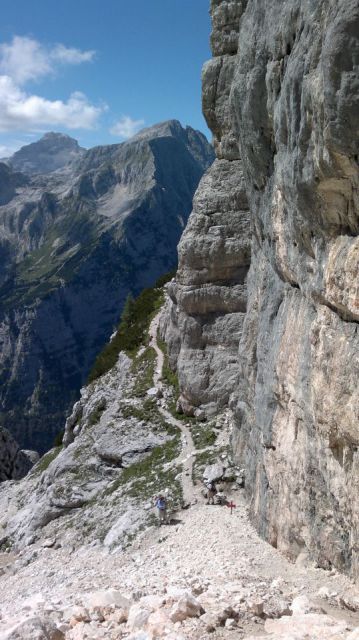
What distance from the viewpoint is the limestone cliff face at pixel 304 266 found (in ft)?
47.6

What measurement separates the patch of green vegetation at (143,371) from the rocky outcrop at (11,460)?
2643cm

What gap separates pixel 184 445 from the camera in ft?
119

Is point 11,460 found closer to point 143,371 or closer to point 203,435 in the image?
point 143,371

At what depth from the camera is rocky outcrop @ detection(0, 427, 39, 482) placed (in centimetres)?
6565

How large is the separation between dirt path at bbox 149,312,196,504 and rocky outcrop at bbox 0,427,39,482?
27486 mm

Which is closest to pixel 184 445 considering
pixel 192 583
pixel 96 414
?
pixel 96 414

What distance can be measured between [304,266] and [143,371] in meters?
31.2

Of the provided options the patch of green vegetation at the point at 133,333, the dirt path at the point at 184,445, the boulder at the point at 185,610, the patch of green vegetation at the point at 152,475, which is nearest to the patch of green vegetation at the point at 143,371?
the dirt path at the point at 184,445

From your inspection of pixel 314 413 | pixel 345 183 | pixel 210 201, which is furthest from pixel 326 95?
pixel 210 201

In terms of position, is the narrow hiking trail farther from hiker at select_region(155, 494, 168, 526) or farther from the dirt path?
hiker at select_region(155, 494, 168, 526)

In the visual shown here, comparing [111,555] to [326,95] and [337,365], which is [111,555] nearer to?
[337,365]

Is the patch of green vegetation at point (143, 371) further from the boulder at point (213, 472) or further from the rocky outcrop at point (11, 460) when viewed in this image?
the rocky outcrop at point (11, 460)

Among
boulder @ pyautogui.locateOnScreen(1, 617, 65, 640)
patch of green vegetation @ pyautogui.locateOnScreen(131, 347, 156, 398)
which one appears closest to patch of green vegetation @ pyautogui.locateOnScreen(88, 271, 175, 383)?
patch of green vegetation @ pyautogui.locateOnScreen(131, 347, 156, 398)

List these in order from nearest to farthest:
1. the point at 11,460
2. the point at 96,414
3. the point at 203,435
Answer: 1. the point at 203,435
2. the point at 96,414
3. the point at 11,460
